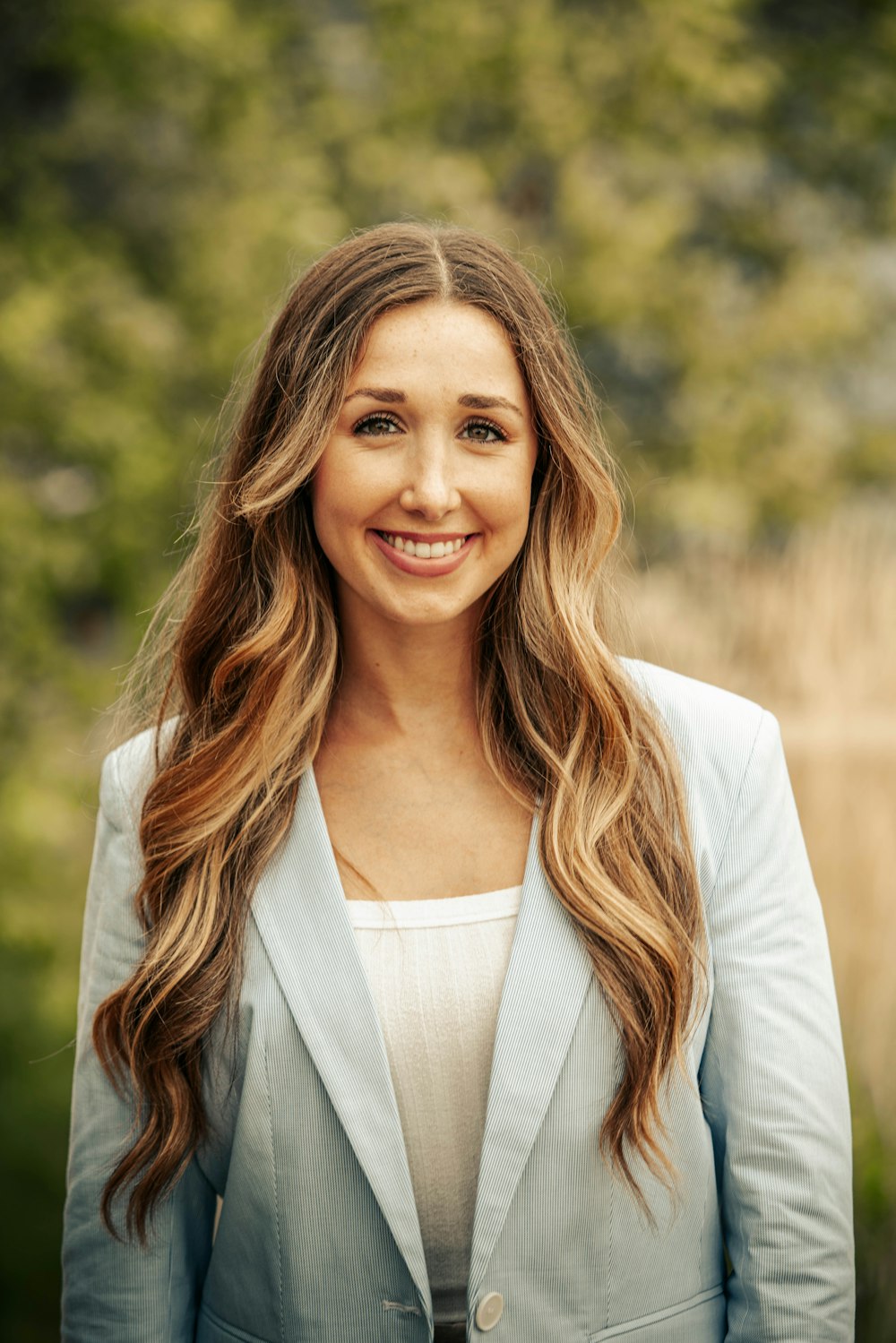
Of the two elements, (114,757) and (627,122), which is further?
(627,122)

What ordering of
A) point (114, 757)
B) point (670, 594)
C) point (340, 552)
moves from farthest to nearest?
point (670, 594) < point (114, 757) < point (340, 552)

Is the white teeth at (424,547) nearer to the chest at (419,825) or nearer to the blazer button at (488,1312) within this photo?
the chest at (419,825)

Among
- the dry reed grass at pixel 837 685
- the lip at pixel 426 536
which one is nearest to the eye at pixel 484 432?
the lip at pixel 426 536

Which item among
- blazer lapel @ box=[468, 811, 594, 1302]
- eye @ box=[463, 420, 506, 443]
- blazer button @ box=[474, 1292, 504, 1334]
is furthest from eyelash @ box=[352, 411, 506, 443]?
blazer button @ box=[474, 1292, 504, 1334]

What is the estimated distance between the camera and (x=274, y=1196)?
1602 millimetres

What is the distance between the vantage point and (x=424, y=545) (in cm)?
164

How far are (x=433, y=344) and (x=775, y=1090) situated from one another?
1.10m

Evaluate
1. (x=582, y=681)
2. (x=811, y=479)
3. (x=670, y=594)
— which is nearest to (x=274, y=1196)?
(x=582, y=681)

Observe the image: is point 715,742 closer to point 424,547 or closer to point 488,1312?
point 424,547

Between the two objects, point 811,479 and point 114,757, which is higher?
point 811,479

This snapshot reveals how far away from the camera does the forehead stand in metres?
1.61

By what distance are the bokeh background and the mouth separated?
2725 mm

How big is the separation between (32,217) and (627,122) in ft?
9.62

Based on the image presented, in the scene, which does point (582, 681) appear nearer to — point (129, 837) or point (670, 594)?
point (129, 837)
